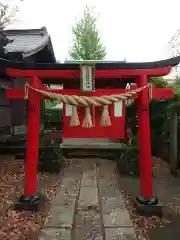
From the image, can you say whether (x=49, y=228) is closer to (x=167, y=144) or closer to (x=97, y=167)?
(x=97, y=167)

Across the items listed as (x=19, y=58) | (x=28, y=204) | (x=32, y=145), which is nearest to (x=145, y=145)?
(x=32, y=145)

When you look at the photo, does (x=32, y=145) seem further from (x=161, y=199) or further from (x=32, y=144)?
(x=161, y=199)

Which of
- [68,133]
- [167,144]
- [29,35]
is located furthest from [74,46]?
[68,133]

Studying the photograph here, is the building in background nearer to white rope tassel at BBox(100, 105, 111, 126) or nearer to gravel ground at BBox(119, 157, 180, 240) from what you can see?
white rope tassel at BBox(100, 105, 111, 126)

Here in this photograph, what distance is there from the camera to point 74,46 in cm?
3344

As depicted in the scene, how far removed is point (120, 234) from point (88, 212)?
1.04 m

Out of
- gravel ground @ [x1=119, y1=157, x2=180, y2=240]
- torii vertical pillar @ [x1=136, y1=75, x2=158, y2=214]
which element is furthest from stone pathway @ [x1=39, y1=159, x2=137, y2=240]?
torii vertical pillar @ [x1=136, y1=75, x2=158, y2=214]

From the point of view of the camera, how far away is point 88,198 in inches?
225

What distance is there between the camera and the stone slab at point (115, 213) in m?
4.42

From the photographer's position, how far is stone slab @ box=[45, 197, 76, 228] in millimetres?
4367

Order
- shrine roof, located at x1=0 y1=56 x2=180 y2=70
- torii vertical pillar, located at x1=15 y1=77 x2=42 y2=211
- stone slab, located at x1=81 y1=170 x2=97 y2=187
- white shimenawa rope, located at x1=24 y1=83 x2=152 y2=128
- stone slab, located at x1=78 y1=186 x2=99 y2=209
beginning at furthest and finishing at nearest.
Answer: stone slab, located at x1=81 y1=170 x2=97 y2=187
stone slab, located at x1=78 y1=186 x2=99 y2=209
torii vertical pillar, located at x1=15 y1=77 x2=42 y2=211
shrine roof, located at x1=0 y1=56 x2=180 y2=70
white shimenawa rope, located at x1=24 y1=83 x2=152 y2=128

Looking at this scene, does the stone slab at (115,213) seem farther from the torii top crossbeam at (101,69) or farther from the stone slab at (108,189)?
the torii top crossbeam at (101,69)

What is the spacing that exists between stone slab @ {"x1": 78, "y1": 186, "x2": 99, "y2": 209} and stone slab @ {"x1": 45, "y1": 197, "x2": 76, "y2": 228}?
21cm

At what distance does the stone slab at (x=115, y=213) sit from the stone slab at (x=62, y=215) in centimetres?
64
